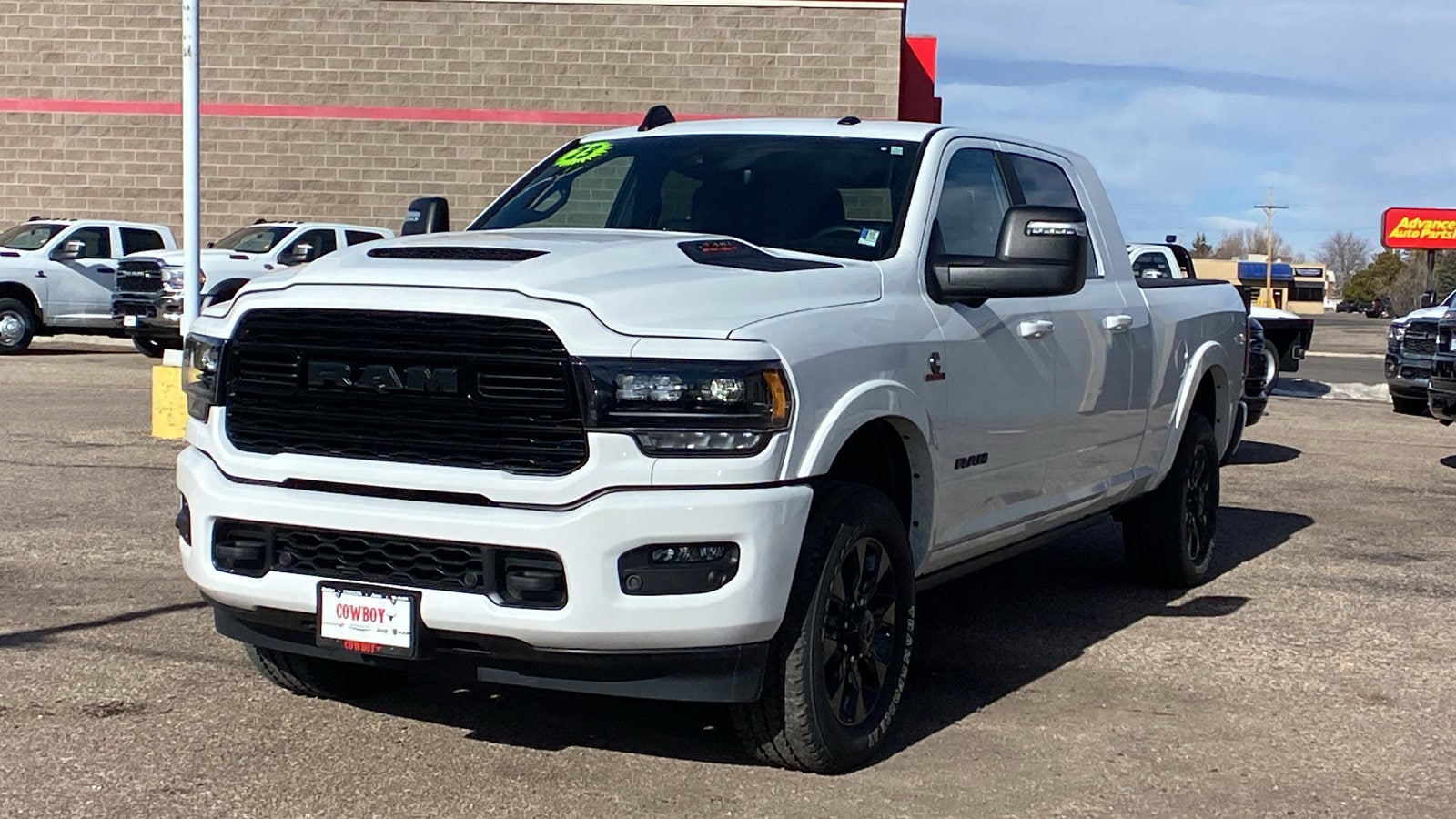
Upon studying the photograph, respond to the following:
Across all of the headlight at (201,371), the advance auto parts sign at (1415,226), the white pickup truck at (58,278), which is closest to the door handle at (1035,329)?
the headlight at (201,371)

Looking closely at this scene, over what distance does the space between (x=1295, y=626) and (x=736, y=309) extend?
146 inches

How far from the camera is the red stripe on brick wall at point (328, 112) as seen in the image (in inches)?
1297

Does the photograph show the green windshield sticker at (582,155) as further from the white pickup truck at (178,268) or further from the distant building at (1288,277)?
the distant building at (1288,277)

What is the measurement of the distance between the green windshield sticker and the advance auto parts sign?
268 feet

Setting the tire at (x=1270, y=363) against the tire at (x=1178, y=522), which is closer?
the tire at (x=1178, y=522)

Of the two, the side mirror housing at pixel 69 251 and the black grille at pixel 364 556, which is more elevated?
the side mirror housing at pixel 69 251

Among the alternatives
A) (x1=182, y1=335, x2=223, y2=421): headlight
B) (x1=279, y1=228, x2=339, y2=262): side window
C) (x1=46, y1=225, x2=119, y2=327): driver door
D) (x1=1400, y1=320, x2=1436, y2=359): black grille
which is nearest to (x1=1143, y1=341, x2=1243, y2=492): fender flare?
(x1=182, y1=335, x2=223, y2=421): headlight

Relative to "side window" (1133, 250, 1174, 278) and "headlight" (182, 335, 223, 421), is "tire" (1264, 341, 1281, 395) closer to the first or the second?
"side window" (1133, 250, 1174, 278)

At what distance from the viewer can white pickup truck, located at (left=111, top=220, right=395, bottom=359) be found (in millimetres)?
22109

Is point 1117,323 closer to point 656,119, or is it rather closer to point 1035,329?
point 1035,329

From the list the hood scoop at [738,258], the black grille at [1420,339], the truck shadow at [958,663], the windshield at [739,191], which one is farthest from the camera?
the black grille at [1420,339]

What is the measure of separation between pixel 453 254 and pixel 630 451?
0.98 m

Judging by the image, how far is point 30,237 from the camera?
24656 mm

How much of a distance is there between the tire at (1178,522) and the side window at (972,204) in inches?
78.2
